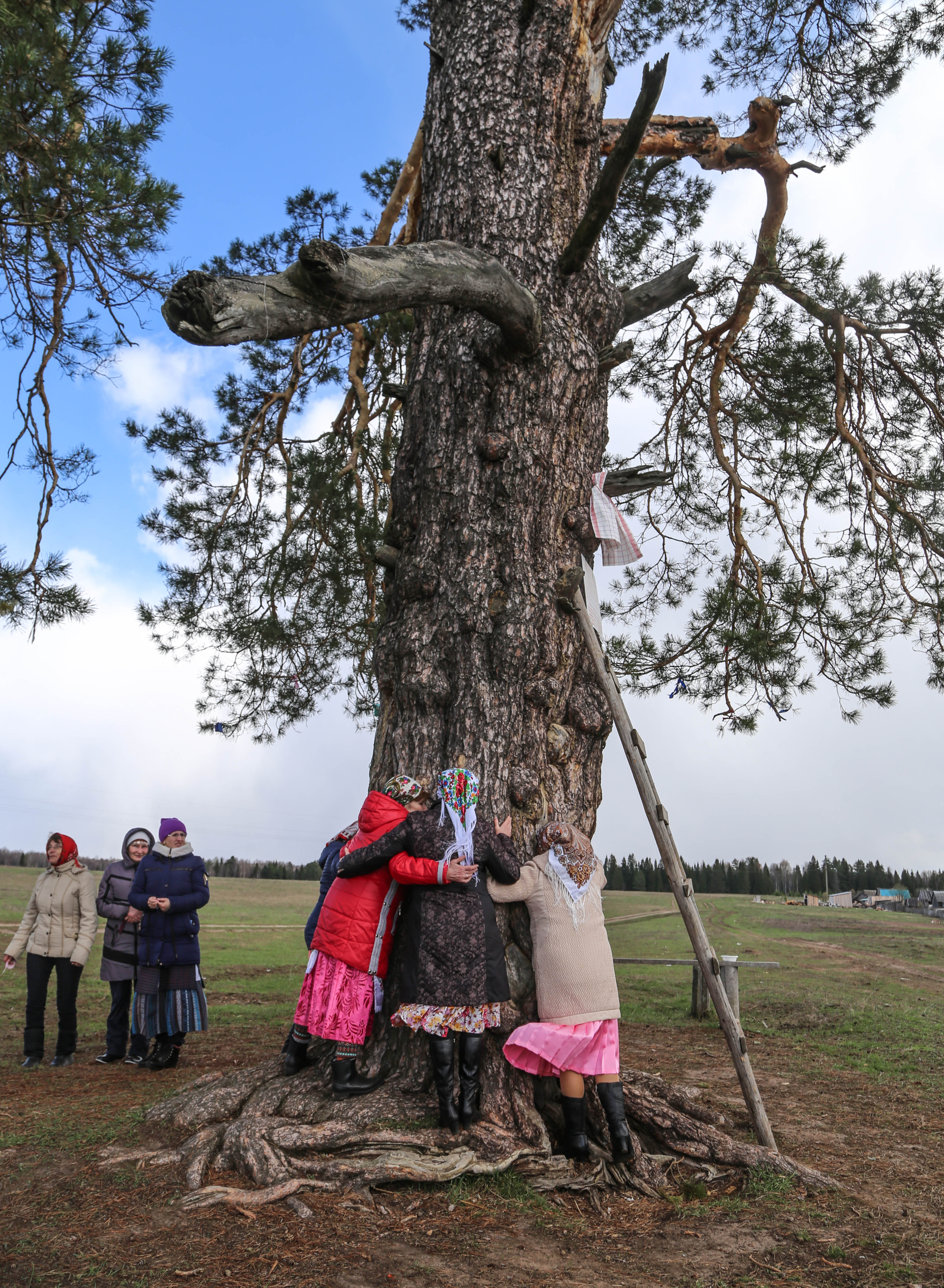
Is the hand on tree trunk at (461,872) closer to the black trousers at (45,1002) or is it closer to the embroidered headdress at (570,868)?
the embroidered headdress at (570,868)

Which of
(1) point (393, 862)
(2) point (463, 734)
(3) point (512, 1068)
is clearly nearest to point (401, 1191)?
(3) point (512, 1068)

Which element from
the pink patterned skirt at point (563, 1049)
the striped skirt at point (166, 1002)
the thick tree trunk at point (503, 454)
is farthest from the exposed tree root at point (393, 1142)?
the striped skirt at point (166, 1002)

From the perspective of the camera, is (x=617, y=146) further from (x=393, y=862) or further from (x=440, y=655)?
(x=393, y=862)

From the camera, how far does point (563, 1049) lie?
3.33 metres

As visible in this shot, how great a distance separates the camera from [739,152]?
697cm

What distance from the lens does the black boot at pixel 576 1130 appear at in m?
3.29

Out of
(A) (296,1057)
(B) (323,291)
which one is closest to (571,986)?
(A) (296,1057)

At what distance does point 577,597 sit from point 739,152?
509cm

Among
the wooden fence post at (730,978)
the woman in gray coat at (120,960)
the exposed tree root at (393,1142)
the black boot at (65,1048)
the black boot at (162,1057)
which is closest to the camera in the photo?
the exposed tree root at (393,1142)

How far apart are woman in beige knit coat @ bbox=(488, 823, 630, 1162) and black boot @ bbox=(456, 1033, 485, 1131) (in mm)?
155

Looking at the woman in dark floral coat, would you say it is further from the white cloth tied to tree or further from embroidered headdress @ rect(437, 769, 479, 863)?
the white cloth tied to tree

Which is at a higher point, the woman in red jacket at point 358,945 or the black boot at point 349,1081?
the woman in red jacket at point 358,945

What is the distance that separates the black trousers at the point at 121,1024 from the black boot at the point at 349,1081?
228 centimetres

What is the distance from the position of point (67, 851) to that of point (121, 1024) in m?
1.13
